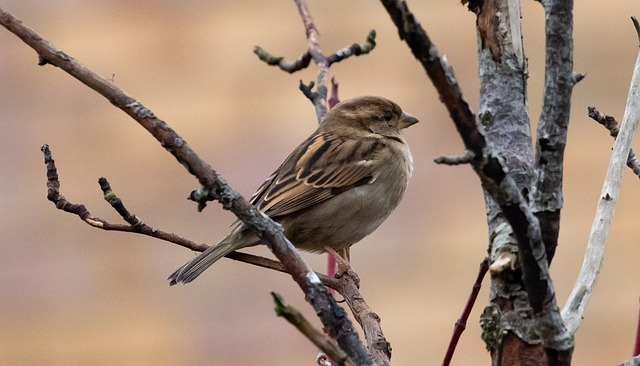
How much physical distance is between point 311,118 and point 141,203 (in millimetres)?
1034

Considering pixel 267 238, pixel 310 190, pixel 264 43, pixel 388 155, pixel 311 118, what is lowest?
pixel 267 238

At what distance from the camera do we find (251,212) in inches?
71.7

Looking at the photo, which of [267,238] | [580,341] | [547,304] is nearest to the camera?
[547,304]

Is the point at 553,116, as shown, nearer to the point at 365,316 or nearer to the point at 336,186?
the point at 365,316

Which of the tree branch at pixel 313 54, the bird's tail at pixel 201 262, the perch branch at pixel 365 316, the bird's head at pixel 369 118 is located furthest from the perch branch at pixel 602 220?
the bird's head at pixel 369 118

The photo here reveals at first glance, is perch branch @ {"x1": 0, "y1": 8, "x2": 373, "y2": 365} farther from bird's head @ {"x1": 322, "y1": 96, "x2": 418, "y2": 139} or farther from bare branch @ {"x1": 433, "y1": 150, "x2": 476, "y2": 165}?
bird's head @ {"x1": 322, "y1": 96, "x2": 418, "y2": 139}

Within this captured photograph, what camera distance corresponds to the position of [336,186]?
429cm

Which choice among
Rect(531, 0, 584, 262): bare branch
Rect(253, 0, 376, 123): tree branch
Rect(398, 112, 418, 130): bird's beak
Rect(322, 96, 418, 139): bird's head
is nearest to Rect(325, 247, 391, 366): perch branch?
Rect(531, 0, 584, 262): bare branch

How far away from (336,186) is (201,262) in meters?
0.90

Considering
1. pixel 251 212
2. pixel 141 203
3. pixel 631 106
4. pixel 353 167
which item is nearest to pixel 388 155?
pixel 353 167

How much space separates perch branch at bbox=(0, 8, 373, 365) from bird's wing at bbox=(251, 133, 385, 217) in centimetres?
226

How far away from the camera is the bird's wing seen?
416cm

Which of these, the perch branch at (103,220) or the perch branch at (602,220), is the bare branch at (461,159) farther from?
the perch branch at (103,220)

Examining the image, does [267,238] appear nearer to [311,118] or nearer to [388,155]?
[388,155]
